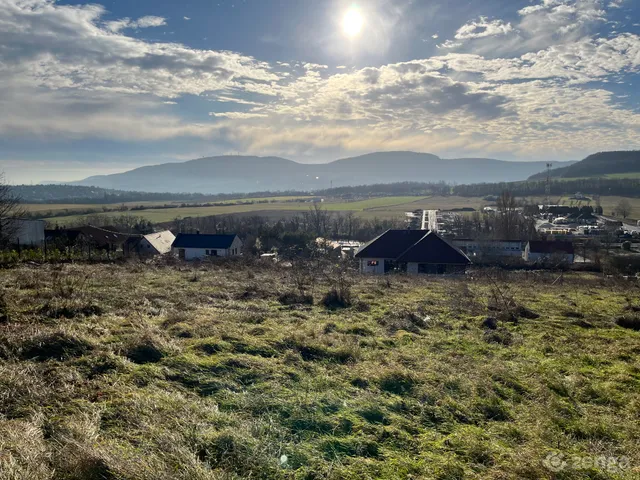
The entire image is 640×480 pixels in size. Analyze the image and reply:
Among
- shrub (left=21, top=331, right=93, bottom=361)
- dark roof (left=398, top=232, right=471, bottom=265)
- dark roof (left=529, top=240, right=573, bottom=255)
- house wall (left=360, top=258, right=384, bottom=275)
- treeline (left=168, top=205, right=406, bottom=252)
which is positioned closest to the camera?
shrub (left=21, top=331, right=93, bottom=361)

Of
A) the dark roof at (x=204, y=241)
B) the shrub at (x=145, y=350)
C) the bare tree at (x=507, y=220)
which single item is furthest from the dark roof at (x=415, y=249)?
the bare tree at (x=507, y=220)

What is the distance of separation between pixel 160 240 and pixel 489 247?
41.4 m

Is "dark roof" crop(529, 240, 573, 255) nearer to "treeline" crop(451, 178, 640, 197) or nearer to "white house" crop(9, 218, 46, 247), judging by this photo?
"white house" crop(9, 218, 46, 247)

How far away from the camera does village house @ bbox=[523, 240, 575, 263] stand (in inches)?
1786

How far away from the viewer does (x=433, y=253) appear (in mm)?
31953

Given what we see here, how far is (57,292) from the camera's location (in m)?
12.1

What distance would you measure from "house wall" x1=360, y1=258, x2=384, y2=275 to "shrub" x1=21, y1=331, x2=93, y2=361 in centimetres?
2706

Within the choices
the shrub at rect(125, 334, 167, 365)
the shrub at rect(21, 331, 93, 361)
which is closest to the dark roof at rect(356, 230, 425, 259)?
the shrub at rect(125, 334, 167, 365)

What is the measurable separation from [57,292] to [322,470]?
11.0 meters

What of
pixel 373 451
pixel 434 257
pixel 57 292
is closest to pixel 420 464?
pixel 373 451

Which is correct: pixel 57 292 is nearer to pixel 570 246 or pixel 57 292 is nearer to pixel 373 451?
pixel 373 451

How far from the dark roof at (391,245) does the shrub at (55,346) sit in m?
27.9

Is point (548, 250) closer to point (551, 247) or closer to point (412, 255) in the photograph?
point (551, 247)

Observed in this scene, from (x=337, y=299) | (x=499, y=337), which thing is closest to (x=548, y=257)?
(x=337, y=299)
